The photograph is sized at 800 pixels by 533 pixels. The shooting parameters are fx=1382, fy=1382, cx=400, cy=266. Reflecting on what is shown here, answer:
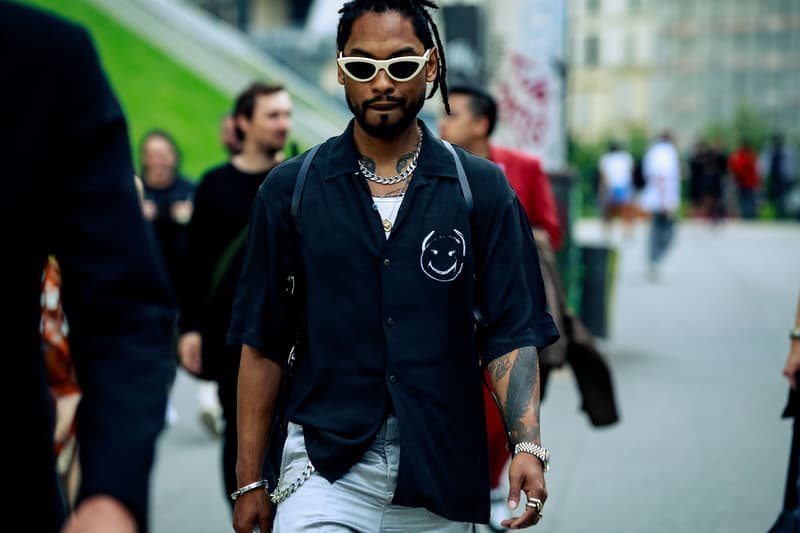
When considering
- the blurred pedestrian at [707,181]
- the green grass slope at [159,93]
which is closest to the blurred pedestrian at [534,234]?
the green grass slope at [159,93]

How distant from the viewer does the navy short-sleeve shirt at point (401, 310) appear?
3164 mm

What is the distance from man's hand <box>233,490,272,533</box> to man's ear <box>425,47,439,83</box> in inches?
43.2

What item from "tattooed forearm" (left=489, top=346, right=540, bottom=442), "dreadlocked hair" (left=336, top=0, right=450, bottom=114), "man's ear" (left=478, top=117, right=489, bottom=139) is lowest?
"tattooed forearm" (left=489, top=346, right=540, bottom=442)

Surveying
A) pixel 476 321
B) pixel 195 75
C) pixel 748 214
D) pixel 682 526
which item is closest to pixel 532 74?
pixel 682 526

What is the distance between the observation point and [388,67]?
3305 mm

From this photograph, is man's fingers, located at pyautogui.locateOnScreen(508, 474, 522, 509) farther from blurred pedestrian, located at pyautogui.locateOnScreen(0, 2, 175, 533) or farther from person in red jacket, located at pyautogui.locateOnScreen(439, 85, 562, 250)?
person in red jacket, located at pyautogui.locateOnScreen(439, 85, 562, 250)

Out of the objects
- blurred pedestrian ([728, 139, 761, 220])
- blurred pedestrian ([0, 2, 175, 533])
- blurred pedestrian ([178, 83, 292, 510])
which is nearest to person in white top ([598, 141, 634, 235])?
blurred pedestrian ([728, 139, 761, 220])

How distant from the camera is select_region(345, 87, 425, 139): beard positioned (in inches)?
131

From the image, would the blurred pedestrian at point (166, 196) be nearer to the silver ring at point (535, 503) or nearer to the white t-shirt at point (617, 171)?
the silver ring at point (535, 503)

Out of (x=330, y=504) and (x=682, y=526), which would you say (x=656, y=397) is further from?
(x=330, y=504)

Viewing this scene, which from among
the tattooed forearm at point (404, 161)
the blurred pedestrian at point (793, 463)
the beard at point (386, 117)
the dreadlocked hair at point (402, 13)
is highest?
the dreadlocked hair at point (402, 13)

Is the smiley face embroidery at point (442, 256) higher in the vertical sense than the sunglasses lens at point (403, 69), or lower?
lower

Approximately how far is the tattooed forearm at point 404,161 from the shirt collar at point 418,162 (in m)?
0.03

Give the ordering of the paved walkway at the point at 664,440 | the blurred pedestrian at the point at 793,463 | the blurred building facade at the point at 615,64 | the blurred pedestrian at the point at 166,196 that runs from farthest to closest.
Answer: the blurred building facade at the point at 615,64 < the blurred pedestrian at the point at 166,196 < the paved walkway at the point at 664,440 < the blurred pedestrian at the point at 793,463
